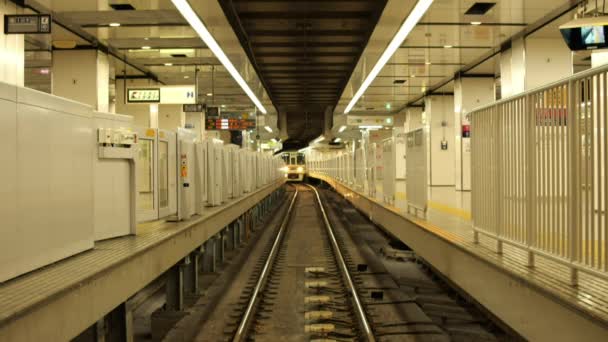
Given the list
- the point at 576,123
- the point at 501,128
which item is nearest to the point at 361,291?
the point at 501,128

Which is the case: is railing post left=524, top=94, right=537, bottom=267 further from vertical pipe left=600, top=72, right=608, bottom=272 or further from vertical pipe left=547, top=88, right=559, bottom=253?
vertical pipe left=600, top=72, right=608, bottom=272

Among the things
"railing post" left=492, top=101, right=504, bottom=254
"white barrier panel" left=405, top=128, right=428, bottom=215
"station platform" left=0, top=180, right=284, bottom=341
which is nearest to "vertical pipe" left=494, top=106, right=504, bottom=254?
"railing post" left=492, top=101, right=504, bottom=254

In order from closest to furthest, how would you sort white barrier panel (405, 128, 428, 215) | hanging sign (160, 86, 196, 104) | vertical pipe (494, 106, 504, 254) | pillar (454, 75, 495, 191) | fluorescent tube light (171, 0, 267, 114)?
vertical pipe (494, 106, 504, 254)
white barrier panel (405, 128, 428, 215)
fluorescent tube light (171, 0, 267, 114)
hanging sign (160, 86, 196, 104)
pillar (454, 75, 495, 191)

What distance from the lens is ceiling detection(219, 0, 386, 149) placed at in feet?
37.3

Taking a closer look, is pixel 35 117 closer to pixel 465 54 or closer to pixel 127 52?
pixel 127 52

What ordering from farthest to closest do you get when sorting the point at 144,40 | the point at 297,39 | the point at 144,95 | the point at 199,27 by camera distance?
the point at 144,95, the point at 144,40, the point at 297,39, the point at 199,27

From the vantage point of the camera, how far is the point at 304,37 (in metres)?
13.7

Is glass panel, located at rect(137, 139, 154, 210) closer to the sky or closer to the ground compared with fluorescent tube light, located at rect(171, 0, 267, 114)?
closer to the ground

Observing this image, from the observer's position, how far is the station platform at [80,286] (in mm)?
2910

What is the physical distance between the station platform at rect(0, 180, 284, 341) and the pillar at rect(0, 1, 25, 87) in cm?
499

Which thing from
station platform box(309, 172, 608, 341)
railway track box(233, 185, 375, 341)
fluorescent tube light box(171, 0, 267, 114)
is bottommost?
railway track box(233, 185, 375, 341)

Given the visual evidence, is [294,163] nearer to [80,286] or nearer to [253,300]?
[253,300]

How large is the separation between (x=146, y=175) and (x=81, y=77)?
759 cm

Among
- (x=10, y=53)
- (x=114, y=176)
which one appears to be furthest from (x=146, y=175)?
(x=10, y=53)
